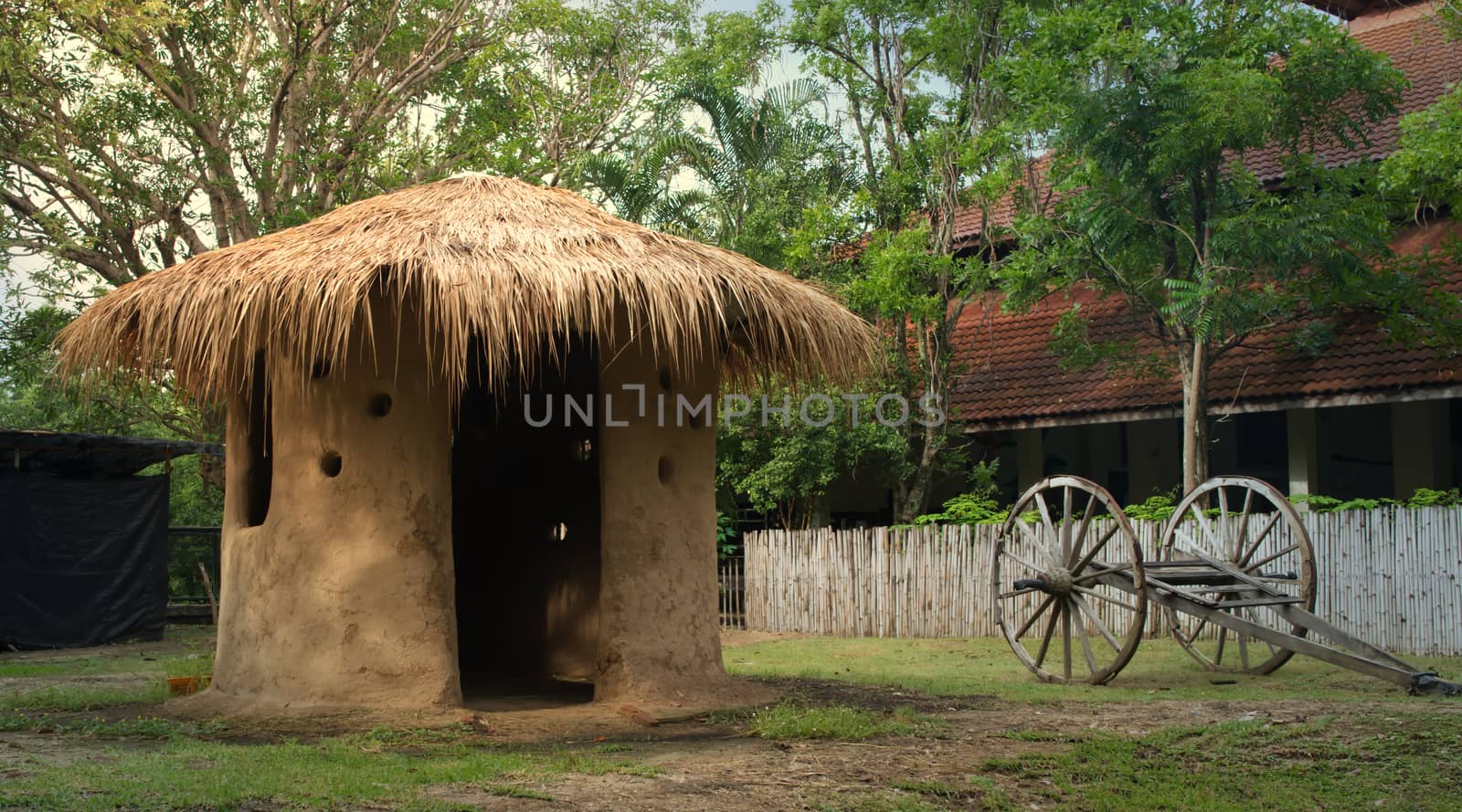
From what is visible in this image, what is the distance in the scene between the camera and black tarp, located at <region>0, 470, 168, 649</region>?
13320mm

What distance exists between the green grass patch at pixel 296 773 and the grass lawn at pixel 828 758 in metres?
0.02

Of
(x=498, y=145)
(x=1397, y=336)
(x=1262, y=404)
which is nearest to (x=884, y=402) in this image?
(x=1262, y=404)

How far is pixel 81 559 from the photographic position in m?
13.9

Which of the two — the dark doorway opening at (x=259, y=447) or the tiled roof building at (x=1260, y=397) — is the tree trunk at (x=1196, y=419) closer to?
the tiled roof building at (x=1260, y=397)

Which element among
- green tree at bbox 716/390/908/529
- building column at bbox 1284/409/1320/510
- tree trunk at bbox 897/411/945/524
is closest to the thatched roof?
green tree at bbox 716/390/908/529

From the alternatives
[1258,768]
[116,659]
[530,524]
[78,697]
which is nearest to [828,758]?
[1258,768]

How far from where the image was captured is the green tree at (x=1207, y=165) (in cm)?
1198

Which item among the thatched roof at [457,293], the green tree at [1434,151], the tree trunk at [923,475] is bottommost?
the tree trunk at [923,475]

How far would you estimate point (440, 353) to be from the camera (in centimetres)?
798

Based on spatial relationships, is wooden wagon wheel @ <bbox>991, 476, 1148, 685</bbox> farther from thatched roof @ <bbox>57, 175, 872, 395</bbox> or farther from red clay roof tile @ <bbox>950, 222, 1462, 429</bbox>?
red clay roof tile @ <bbox>950, 222, 1462, 429</bbox>

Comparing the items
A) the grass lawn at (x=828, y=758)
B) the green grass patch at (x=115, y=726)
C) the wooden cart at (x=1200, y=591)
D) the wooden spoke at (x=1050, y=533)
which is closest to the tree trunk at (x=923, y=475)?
the wooden cart at (x=1200, y=591)

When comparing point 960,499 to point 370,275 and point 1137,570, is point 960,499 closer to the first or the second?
point 1137,570

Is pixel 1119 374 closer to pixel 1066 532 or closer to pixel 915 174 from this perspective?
pixel 915 174

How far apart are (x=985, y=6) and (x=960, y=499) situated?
548 cm
